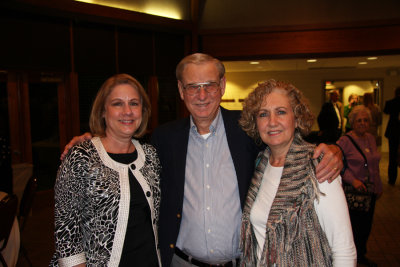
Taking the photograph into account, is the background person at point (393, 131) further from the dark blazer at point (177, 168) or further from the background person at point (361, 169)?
the dark blazer at point (177, 168)

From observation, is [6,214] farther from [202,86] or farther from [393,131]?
[393,131]

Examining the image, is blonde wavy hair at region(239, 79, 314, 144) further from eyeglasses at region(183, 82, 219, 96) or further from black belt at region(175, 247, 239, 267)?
black belt at region(175, 247, 239, 267)

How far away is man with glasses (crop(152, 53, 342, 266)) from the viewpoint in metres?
1.96

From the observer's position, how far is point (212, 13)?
6598 mm

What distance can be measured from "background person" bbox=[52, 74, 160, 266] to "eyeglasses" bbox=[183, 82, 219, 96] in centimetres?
35

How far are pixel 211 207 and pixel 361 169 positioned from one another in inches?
92.1

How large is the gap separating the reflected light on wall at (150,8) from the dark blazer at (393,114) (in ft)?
16.8

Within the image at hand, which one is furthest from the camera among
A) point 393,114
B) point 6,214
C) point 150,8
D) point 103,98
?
point 393,114

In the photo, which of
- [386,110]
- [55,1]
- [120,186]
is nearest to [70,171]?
[120,186]

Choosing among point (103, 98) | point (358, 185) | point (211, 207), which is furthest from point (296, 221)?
point (358, 185)

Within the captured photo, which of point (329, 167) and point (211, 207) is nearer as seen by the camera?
point (329, 167)

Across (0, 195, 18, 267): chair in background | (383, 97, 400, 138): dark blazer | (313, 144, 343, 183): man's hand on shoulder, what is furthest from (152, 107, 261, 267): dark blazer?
(383, 97, 400, 138): dark blazer

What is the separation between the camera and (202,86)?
2.09m

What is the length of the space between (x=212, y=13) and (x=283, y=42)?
1.58 metres
